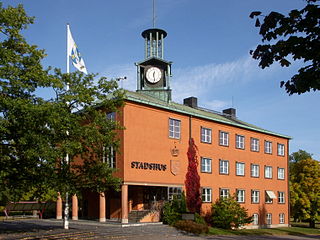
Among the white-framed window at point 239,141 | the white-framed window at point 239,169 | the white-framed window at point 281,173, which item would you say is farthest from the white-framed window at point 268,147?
the white-framed window at point 239,169

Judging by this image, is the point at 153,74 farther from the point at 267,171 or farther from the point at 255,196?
the point at 267,171

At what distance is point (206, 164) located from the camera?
38.1 meters

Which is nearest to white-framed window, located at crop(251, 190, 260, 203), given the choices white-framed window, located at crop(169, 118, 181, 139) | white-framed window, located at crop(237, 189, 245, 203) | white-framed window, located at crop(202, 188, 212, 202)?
white-framed window, located at crop(237, 189, 245, 203)

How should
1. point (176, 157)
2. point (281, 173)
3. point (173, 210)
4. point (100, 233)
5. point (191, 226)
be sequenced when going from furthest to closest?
1. point (281, 173)
2. point (176, 157)
3. point (173, 210)
4. point (191, 226)
5. point (100, 233)

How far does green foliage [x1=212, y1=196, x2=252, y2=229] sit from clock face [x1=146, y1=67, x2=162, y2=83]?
12.4 metres

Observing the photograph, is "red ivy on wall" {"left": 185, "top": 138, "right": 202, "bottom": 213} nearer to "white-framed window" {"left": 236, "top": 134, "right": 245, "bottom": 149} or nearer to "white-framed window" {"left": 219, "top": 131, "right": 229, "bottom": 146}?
"white-framed window" {"left": 219, "top": 131, "right": 229, "bottom": 146}

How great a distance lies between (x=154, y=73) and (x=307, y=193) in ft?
80.0

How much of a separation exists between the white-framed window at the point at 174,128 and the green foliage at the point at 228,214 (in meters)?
7.17

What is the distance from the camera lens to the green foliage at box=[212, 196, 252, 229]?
36.1 meters

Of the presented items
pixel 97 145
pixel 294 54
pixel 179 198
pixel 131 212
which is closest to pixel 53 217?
pixel 131 212

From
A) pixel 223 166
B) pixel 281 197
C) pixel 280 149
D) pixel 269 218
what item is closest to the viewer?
pixel 223 166

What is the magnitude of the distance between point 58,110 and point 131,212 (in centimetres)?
1544

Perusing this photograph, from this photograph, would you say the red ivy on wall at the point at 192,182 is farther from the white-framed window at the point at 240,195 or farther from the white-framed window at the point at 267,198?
the white-framed window at the point at 267,198

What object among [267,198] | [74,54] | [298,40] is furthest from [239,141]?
[298,40]
